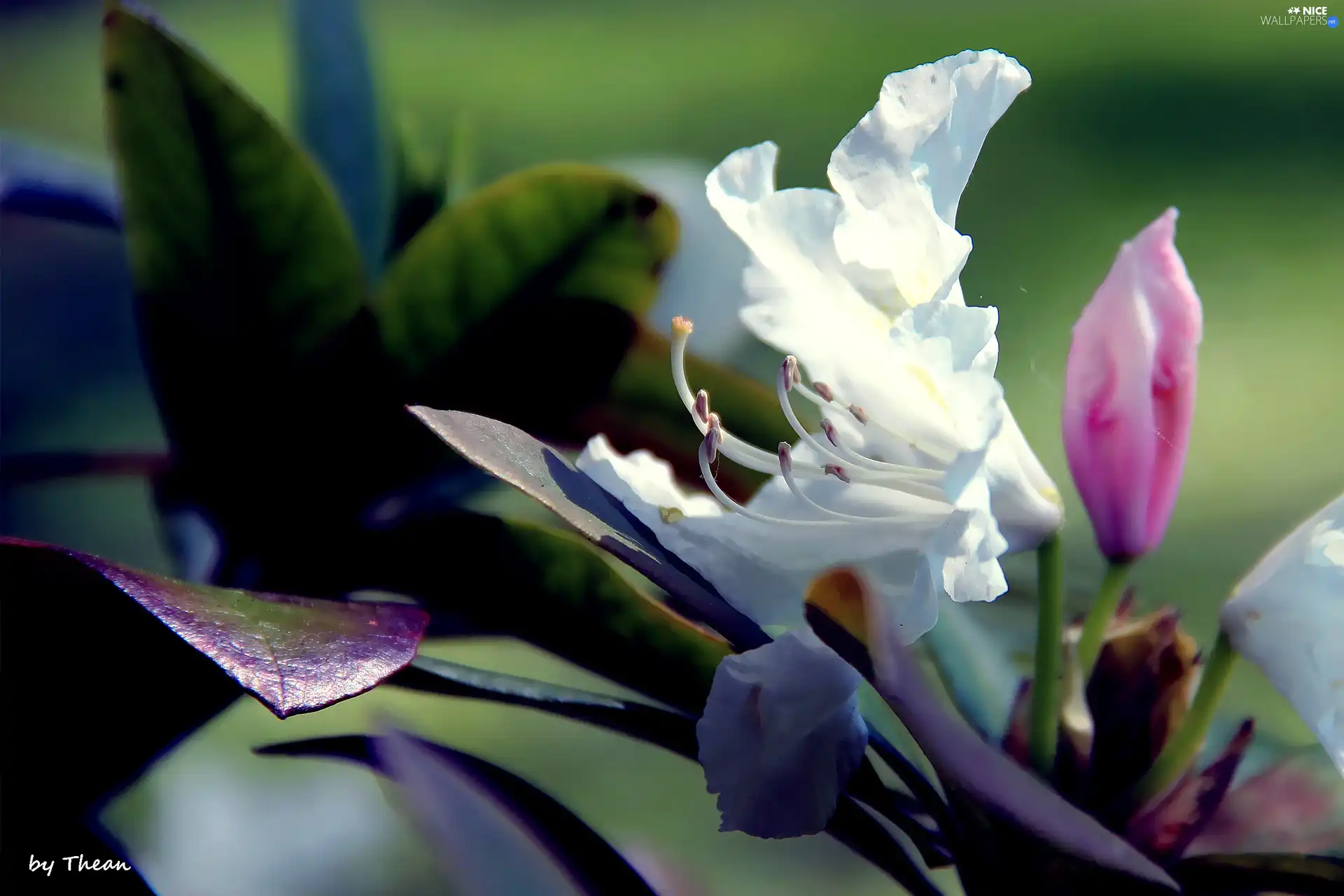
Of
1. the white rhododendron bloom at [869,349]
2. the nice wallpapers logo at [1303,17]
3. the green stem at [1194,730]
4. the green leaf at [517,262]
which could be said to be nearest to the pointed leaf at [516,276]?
the green leaf at [517,262]

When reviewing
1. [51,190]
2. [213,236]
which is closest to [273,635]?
[213,236]

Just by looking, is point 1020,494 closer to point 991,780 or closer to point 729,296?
point 991,780

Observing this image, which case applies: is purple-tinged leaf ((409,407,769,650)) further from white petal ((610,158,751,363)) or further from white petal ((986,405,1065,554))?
white petal ((610,158,751,363))

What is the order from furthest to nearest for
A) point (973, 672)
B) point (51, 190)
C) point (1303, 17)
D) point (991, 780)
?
point (1303, 17), point (51, 190), point (973, 672), point (991, 780)

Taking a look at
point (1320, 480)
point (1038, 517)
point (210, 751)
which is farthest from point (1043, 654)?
point (1320, 480)

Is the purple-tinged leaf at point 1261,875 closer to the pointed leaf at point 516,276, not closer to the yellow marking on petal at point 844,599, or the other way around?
the yellow marking on petal at point 844,599

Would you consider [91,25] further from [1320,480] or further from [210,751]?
[1320,480]

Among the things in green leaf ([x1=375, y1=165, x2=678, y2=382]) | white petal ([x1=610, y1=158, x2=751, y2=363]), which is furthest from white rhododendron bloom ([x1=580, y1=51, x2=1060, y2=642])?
white petal ([x1=610, y1=158, x2=751, y2=363])
